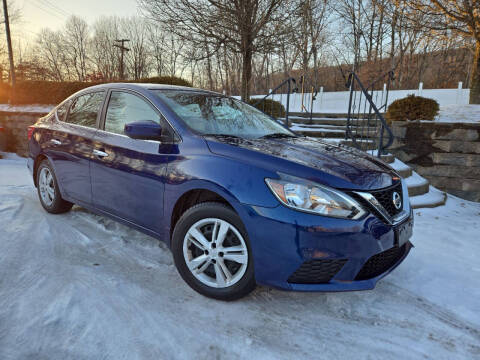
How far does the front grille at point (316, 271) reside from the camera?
197 cm

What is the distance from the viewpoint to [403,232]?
7.45 ft

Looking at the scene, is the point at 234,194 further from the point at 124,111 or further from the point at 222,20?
the point at 222,20

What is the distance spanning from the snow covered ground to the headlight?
0.78 meters

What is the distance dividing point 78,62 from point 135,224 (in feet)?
189

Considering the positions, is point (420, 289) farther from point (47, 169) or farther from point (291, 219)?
point (47, 169)

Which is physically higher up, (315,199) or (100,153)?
(100,153)

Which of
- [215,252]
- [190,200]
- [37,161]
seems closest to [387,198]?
[215,252]

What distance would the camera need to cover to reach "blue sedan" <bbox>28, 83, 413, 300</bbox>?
6.46 ft

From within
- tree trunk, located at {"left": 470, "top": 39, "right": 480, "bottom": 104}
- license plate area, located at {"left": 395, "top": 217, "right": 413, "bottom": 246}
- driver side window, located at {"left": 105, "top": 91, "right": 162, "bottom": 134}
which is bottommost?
license plate area, located at {"left": 395, "top": 217, "right": 413, "bottom": 246}

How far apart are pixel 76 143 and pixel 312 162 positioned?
252cm

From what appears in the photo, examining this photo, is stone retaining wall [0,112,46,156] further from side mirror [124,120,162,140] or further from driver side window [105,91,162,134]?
side mirror [124,120,162,140]

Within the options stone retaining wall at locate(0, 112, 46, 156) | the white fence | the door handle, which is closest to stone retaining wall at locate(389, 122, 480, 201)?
the door handle

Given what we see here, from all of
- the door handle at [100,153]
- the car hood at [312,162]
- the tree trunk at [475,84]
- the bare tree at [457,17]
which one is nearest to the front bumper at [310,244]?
the car hood at [312,162]

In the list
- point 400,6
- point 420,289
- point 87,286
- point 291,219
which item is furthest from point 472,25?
point 87,286
